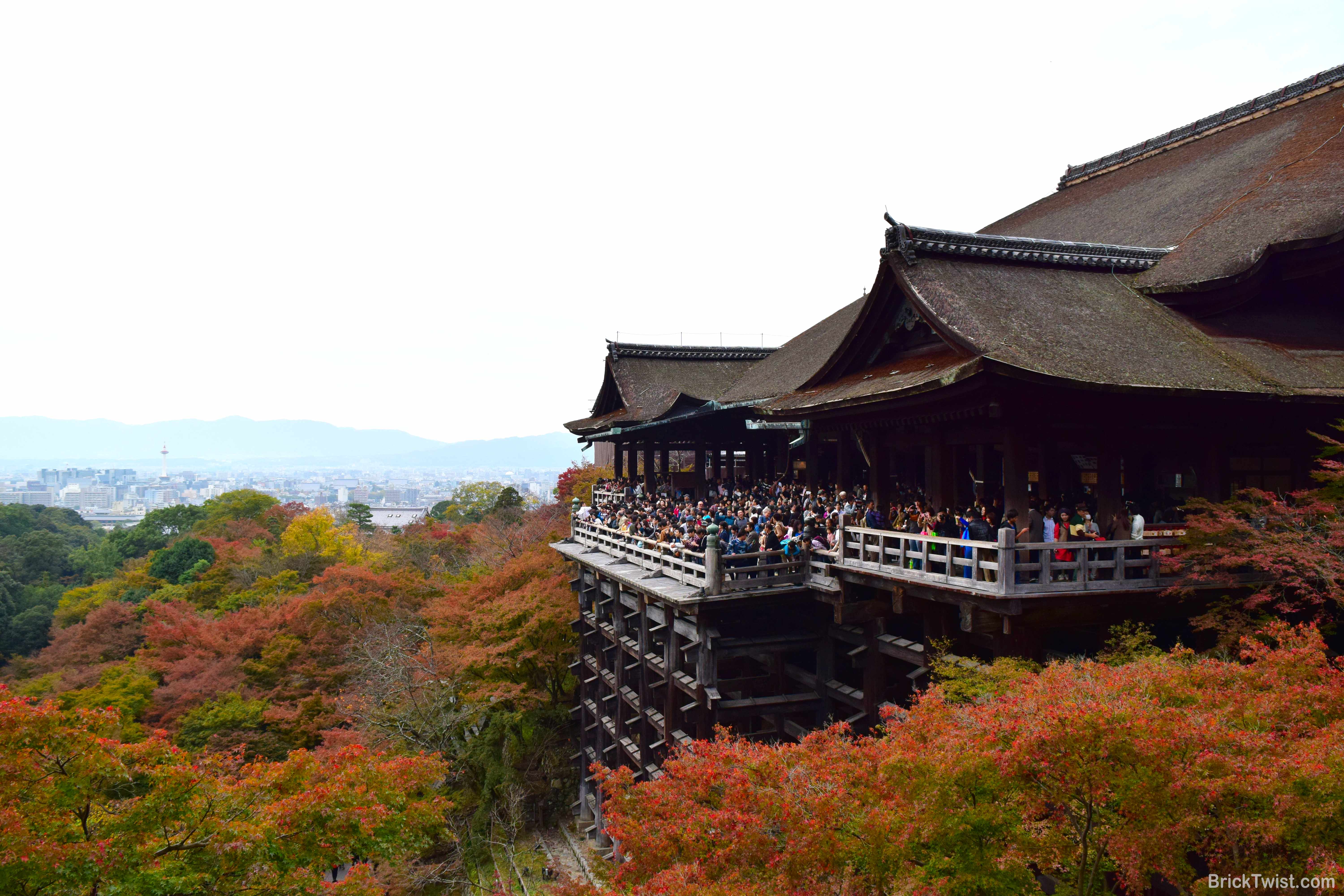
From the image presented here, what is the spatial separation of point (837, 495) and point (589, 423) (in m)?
14.9

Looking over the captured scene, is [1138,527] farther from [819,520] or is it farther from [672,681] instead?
[672,681]

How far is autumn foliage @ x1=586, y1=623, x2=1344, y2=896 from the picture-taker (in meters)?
5.86

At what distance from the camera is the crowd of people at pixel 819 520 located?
34.9 ft

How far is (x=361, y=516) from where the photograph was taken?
242 ft

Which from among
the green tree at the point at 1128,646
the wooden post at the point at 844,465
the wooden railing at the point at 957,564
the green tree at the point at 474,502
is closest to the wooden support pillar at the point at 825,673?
the wooden railing at the point at 957,564

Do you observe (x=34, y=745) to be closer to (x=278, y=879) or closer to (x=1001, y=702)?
(x=278, y=879)

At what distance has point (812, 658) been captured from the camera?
1752 centimetres

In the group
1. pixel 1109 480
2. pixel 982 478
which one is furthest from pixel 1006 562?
pixel 982 478

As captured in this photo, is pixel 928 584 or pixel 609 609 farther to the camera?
pixel 609 609

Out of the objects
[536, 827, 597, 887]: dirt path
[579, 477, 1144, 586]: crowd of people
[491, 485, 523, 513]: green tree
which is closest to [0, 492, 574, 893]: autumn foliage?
[536, 827, 597, 887]: dirt path

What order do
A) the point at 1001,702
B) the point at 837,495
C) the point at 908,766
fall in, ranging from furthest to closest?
the point at 837,495
the point at 1001,702
the point at 908,766

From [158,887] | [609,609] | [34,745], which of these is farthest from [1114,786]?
[609,609]

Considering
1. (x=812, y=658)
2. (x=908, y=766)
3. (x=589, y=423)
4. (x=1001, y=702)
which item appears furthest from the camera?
(x=589, y=423)

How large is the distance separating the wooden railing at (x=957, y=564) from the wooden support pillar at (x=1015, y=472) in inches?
24.5
